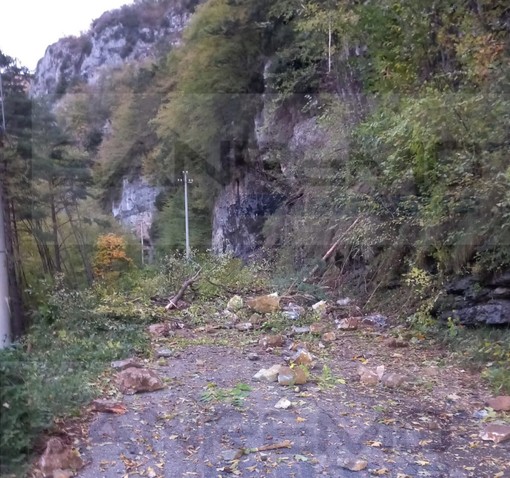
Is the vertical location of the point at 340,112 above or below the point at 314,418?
above

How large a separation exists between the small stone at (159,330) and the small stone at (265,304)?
1.27 meters

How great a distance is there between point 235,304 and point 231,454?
4609mm

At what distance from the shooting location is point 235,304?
25.7 ft

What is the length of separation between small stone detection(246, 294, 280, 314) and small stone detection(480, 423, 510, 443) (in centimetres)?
400

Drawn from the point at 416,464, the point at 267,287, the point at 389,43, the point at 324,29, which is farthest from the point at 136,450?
the point at 324,29

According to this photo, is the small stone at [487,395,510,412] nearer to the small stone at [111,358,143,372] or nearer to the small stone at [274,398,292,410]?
the small stone at [274,398,292,410]

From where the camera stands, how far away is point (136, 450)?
10.8 feet

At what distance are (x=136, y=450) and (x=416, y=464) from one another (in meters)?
1.54

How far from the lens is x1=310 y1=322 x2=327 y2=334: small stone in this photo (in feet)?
21.2

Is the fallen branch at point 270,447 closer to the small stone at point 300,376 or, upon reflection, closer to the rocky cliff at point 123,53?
the small stone at point 300,376

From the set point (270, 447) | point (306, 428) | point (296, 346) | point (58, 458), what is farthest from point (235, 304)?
point (58, 458)

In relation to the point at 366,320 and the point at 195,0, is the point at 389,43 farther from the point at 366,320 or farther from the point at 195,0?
the point at 195,0

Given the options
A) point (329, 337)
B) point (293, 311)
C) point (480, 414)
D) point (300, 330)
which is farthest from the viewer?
point (293, 311)

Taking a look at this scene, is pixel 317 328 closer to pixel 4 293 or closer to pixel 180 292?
pixel 180 292
